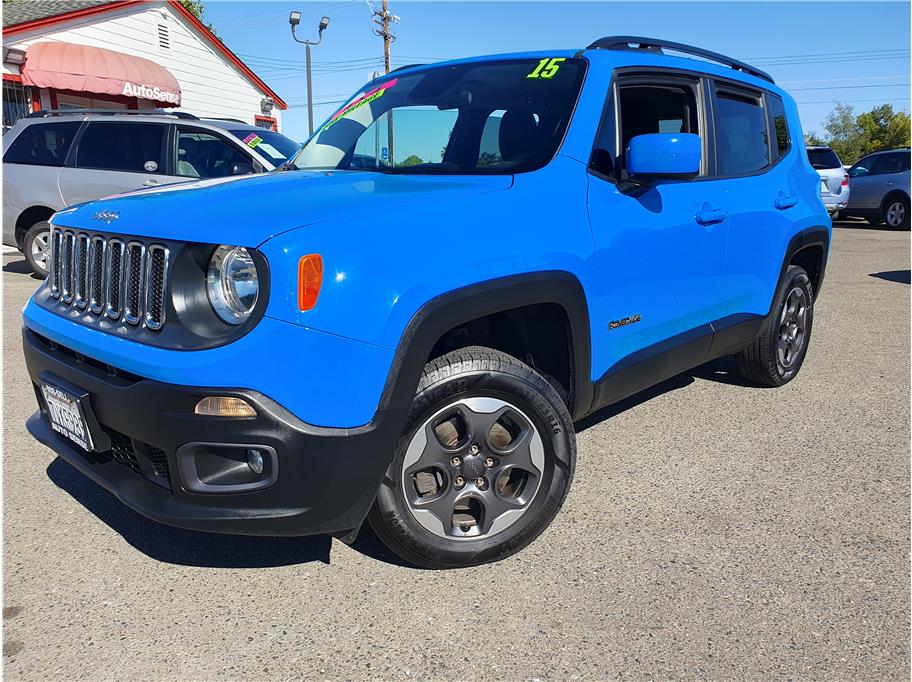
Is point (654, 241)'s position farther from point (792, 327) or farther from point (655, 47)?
point (792, 327)

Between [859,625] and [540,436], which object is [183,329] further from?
[859,625]

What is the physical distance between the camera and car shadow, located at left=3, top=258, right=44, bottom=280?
9.97 m

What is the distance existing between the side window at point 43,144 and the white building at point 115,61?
27.3 feet

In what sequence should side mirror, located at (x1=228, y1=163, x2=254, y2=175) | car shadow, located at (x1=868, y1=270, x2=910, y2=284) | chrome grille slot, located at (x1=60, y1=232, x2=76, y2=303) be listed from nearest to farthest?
chrome grille slot, located at (x1=60, y1=232, x2=76, y2=303)
side mirror, located at (x1=228, y1=163, x2=254, y2=175)
car shadow, located at (x1=868, y1=270, x2=910, y2=284)

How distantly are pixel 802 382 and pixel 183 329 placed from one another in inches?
165

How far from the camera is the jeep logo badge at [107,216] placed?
2.52 meters

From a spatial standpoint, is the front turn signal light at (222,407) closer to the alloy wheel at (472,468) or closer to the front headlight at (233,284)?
the front headlight at (233,284)

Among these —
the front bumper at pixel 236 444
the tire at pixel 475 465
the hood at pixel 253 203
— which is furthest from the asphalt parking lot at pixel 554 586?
the hood at pixel 253 203

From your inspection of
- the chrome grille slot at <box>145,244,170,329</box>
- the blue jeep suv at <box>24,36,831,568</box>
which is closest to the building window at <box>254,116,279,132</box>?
the blue jeep suv at <box>24,36,831,568</box>

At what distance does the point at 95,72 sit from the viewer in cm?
1711

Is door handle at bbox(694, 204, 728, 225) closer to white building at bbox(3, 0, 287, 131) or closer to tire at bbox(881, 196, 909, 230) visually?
tire at bbox(881, 196, 909, 230)

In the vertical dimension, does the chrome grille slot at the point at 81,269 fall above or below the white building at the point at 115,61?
below

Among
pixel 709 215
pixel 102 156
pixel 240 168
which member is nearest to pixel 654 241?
pixel 709 215

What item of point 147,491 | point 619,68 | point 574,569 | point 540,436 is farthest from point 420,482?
point 619,68
